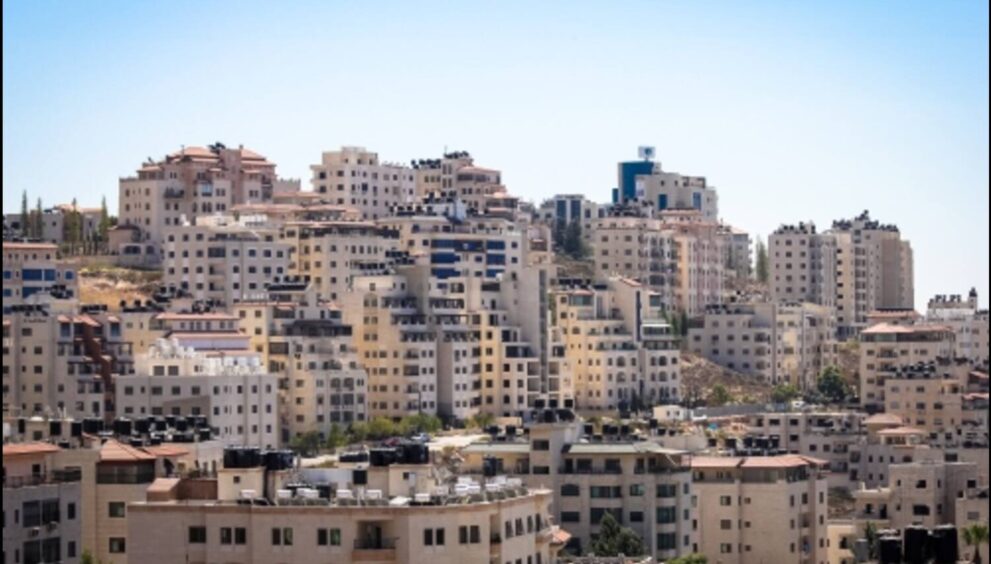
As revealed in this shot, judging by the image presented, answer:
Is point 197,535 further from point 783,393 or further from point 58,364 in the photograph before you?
point 783,393

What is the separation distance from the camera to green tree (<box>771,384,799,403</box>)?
90.0 metres

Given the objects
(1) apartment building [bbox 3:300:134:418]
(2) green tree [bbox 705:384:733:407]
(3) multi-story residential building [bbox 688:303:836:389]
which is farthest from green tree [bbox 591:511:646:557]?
(3) multi-story residential building [bbox 688:303:836:389]

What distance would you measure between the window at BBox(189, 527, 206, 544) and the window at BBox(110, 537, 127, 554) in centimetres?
724

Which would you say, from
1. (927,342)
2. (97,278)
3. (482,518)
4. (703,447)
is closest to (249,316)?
(97,278)

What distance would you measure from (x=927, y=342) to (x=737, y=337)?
6409 millimetres

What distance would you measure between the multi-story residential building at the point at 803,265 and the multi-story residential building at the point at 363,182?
14932mm

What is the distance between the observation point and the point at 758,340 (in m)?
95.1

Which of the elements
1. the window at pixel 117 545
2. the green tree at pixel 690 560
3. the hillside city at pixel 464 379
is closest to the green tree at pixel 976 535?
the hillside city at pixel 464 379

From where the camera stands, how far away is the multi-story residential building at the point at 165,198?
91438 millimetres

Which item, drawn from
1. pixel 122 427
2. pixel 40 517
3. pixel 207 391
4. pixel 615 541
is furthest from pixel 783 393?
pixel 40 517

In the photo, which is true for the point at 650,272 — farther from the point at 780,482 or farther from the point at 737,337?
the point at 780,482

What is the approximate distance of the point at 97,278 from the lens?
→ 289 feet

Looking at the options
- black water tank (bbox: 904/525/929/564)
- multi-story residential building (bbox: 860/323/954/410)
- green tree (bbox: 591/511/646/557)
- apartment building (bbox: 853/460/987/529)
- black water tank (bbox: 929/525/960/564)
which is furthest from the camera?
multi-story residential building (bbox: 860/323/954/410)

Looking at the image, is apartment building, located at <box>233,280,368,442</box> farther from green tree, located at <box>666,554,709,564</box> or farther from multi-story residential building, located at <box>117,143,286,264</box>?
green tree, located at <box>666,554,709,564</box>
